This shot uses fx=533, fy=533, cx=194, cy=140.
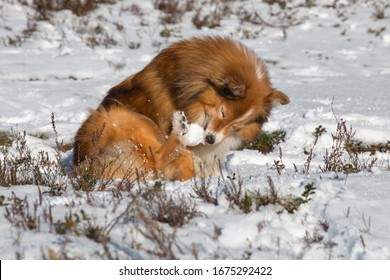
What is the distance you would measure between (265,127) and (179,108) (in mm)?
2732

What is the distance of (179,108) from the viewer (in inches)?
232

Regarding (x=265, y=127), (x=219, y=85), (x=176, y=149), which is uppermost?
(x=219, y=85)

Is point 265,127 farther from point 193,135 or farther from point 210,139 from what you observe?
point 193,135

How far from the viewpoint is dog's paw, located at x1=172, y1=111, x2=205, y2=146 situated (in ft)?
18.6

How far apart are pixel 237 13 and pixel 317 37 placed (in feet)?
8.31

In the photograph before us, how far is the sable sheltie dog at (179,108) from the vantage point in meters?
5.63

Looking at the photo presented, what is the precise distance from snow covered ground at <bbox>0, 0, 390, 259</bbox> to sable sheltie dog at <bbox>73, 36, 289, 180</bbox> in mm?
743

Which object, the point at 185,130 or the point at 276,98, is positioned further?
the point at 276,98

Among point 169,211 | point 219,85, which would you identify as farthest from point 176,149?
point 169,211

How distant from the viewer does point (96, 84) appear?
10234 mm

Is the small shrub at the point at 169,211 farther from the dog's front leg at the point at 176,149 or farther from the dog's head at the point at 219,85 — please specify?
the dog's head at the point at 219,85

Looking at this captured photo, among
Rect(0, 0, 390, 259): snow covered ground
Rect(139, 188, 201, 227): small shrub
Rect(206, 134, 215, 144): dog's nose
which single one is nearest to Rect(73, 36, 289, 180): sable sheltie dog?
Rect(206, 134, 215, 144): dog's nose

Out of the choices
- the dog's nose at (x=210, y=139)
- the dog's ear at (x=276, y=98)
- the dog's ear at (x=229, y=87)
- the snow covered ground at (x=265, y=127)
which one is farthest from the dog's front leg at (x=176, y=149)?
the dog's ear at (x=276, y=98)

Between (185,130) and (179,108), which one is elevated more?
(179,108)
